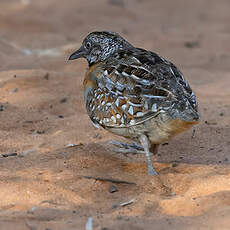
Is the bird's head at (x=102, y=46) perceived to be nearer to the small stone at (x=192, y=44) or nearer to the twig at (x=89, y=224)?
the twig at (x=89, y=224)

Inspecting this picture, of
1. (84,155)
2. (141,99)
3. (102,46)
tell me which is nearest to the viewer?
(141,99)

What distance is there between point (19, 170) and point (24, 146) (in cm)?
89

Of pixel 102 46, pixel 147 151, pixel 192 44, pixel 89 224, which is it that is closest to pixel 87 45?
pixel 102 46

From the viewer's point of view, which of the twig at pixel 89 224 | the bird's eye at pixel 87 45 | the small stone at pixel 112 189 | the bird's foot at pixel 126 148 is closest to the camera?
the twig at pixel 89 224

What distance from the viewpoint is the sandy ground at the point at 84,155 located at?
4.84 meters

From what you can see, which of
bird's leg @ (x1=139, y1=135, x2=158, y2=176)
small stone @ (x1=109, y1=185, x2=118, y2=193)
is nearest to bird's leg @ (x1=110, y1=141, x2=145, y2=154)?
bird's leg @ (x1=139, y1=135, x2=158, y2=176)

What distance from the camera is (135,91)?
5.76m

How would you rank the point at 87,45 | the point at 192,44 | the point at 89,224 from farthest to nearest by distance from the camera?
the point at 192,44 < the point at 87,45 < the point at 89,224

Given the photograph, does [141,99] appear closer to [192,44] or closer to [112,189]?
[112,189]

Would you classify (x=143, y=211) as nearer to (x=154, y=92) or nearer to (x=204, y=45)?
(x=154, y=92)

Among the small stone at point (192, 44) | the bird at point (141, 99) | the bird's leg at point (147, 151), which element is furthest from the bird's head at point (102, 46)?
the small stone at point (192, 44)

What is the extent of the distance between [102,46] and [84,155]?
145 cm

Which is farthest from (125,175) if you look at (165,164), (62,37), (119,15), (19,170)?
(119,15)

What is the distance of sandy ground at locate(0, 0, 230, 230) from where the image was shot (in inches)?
191
